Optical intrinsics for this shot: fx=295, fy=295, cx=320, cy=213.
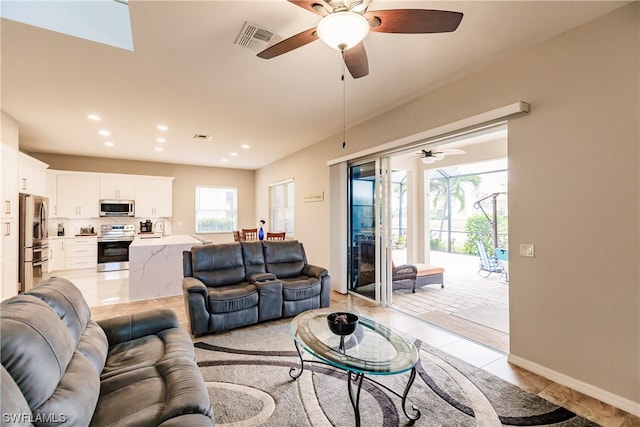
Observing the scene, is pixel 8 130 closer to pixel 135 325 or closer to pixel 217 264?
pixel 217 264

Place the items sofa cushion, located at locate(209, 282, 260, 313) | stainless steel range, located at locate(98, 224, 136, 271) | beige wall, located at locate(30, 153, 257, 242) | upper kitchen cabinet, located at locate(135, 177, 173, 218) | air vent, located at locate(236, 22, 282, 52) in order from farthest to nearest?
upper kitchen cabinet, located at locate(135, 177, 173, 218) < beige wall, located at locate(30, 153, 257, 242) < stainless steel range, located at locate(98, 224, 136, 271) < sofa cushion, located at locate(209, 282, 260, 313) < air vent, located at locate(236, 22, 282, 52)

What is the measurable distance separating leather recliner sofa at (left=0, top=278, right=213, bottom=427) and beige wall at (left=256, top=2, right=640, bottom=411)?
2.67m

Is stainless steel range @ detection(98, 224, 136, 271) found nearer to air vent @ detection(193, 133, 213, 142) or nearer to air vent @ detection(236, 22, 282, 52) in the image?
air vent @ detection(193, 133, 213, 142)

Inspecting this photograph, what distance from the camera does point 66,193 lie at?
6.86 meters

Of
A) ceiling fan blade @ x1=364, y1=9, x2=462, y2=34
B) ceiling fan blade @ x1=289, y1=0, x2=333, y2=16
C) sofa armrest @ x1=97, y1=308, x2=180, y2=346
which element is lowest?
sofa armrest @ x1=97, y1=308, x2=180, y2=346

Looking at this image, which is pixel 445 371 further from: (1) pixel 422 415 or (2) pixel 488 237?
(2) pixel 488 237

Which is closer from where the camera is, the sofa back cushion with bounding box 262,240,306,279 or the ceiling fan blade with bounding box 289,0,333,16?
the ceiling fan blade with bounding box 289,0,333,16

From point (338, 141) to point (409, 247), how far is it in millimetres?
3440

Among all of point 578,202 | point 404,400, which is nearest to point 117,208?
point 404,400

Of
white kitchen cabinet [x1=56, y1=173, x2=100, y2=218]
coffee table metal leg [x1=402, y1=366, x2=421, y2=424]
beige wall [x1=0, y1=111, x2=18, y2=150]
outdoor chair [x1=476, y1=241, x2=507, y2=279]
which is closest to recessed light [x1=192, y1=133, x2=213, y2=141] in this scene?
beige wall [x1=0, y1=111, x2=18, y2=150]

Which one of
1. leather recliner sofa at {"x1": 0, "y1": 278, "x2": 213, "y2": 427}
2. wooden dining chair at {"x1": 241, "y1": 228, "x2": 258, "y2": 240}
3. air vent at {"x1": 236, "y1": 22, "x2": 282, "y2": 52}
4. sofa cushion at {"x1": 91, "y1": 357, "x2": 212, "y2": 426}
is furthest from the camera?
wooden dining chair at {"x1": 241, "y1": 228, "x2": 258, "y2": 240}

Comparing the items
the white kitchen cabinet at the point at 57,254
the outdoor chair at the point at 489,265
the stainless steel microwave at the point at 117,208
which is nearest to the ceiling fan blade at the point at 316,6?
the outdoor chair at the point at 489,265

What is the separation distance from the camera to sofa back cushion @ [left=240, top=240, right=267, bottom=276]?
157 inches

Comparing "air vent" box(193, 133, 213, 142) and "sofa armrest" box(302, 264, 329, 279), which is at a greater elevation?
"air vent" box(193, 133, 213, 142)
